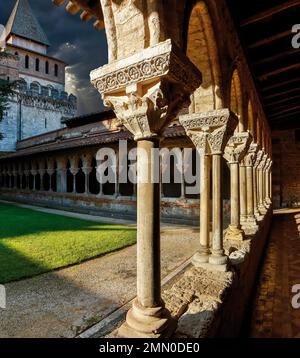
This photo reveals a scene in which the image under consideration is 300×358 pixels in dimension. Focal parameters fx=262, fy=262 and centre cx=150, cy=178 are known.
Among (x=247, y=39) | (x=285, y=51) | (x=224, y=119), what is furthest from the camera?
(x=285, y=51)

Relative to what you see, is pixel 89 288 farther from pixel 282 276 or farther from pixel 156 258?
pixel 282 276

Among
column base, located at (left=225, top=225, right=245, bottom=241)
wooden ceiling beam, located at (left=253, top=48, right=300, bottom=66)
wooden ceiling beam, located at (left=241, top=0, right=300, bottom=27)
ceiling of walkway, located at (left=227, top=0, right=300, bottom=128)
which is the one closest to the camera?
wooden ceiling beam, located at (left=241, top=0, right=300, bottom=27)

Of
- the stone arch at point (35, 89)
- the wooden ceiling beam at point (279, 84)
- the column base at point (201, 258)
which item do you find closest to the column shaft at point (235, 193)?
the column base at point (201, 258)

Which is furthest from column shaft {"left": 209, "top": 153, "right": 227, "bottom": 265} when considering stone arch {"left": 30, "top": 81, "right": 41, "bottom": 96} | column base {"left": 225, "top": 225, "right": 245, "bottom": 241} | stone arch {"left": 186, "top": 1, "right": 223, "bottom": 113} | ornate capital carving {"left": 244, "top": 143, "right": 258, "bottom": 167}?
stone arch {"left": 30, "top": 81, "right": 41, "bottom": 96}

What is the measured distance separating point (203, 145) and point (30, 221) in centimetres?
874

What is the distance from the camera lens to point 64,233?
8.01 metres

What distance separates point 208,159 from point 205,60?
53.4 inches

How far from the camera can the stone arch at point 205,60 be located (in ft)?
11.0

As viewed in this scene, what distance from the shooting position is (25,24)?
3425 centimetres

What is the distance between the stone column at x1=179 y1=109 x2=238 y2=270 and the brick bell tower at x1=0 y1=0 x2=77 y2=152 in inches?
968

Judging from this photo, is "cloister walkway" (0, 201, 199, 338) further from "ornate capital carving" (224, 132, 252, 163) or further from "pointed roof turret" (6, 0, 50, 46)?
"pointed roof turret" (6, 0, 50, 46)

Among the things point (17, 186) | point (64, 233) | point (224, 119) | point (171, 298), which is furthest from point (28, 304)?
point (17, 186)

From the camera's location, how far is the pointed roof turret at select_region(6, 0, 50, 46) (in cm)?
3292
